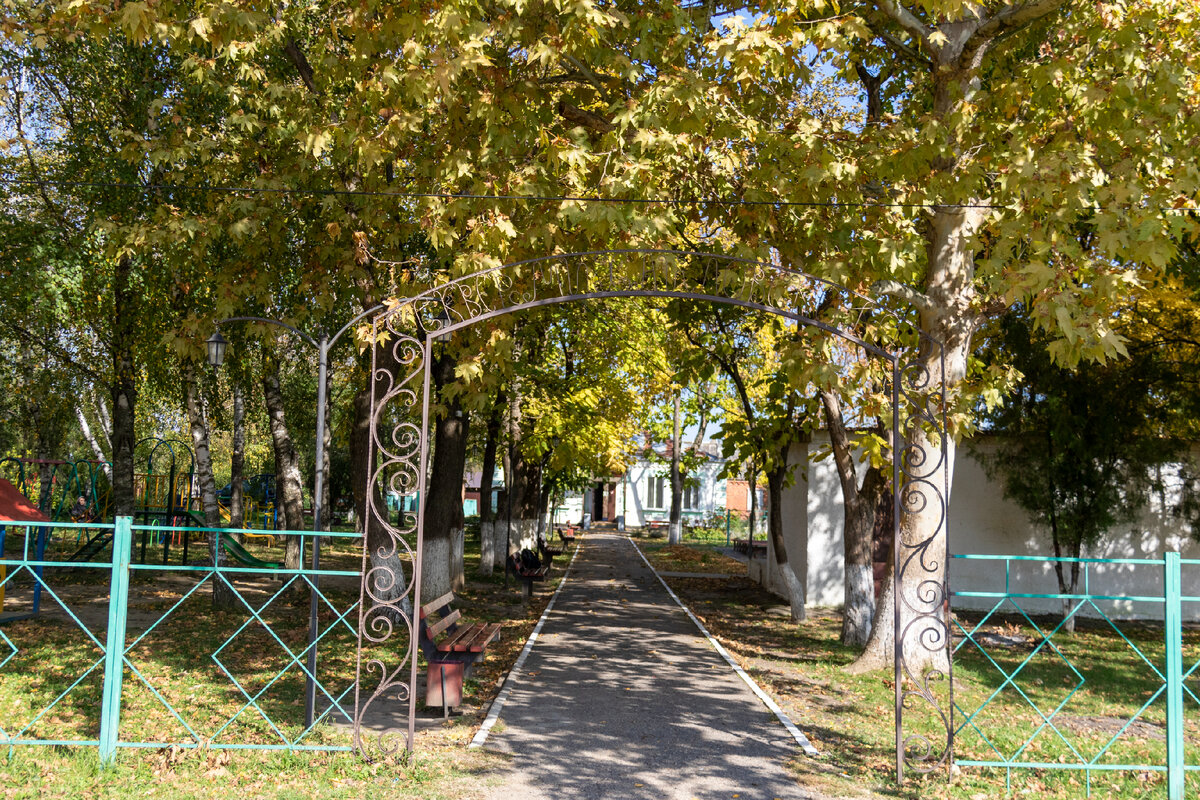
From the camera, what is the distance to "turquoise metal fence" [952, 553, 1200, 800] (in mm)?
6477

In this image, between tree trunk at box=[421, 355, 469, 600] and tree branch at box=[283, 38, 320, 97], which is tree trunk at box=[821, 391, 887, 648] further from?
tree branch at box=[283, 38, 320, 97]

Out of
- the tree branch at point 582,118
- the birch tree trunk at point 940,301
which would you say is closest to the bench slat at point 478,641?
the birch tree trunk at point 940,301

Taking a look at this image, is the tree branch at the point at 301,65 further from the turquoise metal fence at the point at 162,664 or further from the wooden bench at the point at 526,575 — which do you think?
the wooden bench at the point at 526,575

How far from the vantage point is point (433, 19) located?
8234 mm

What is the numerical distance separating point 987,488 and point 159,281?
15693mm

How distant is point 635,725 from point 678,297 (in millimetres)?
4669

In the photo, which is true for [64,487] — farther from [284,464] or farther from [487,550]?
[487,550]

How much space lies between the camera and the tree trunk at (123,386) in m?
15.4

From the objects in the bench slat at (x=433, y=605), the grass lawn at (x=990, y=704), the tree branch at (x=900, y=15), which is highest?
the tree branch at (x=900, y=15)

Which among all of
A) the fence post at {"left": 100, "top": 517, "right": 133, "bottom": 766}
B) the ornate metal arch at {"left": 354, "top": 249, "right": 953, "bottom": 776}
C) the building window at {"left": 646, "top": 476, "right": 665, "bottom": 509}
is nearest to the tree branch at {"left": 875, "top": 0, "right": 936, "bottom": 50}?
the ornate metal arch at {"left": 354, "top": 249, "right": 953, "bottom": 776}

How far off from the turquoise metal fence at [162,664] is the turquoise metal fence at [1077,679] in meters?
5.33

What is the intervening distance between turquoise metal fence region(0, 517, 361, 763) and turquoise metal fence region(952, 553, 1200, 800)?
5.33 metres

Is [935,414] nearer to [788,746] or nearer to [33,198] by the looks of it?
[788,746]

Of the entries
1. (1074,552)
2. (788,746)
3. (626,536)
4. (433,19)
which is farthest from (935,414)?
(626,536)
